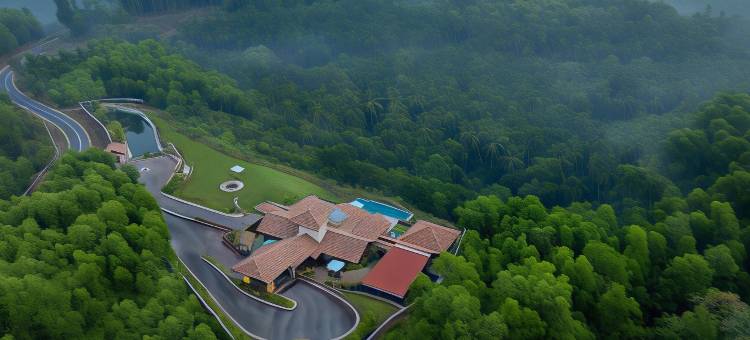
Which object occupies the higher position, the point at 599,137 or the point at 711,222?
the point at 711,222

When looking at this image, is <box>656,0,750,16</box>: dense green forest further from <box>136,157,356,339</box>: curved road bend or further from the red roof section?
<box>136,157,356,339</box>: curved road bend

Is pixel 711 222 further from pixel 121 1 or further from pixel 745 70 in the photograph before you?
pixel 121 1

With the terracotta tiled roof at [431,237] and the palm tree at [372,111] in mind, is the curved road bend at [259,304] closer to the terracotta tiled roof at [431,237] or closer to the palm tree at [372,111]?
the terracotta tiled roof at [431,237]

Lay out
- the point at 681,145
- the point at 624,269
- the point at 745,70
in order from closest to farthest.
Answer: the point at 624,269 < the point at 681,145 < the point at 745,70

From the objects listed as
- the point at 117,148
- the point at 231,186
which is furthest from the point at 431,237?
the point at 117,148

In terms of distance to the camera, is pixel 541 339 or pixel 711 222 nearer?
pixel 541 339

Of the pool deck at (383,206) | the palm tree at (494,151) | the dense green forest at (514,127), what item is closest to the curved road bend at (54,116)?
the dense green forest at (514,127)

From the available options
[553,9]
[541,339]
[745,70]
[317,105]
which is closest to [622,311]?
[541,339]
